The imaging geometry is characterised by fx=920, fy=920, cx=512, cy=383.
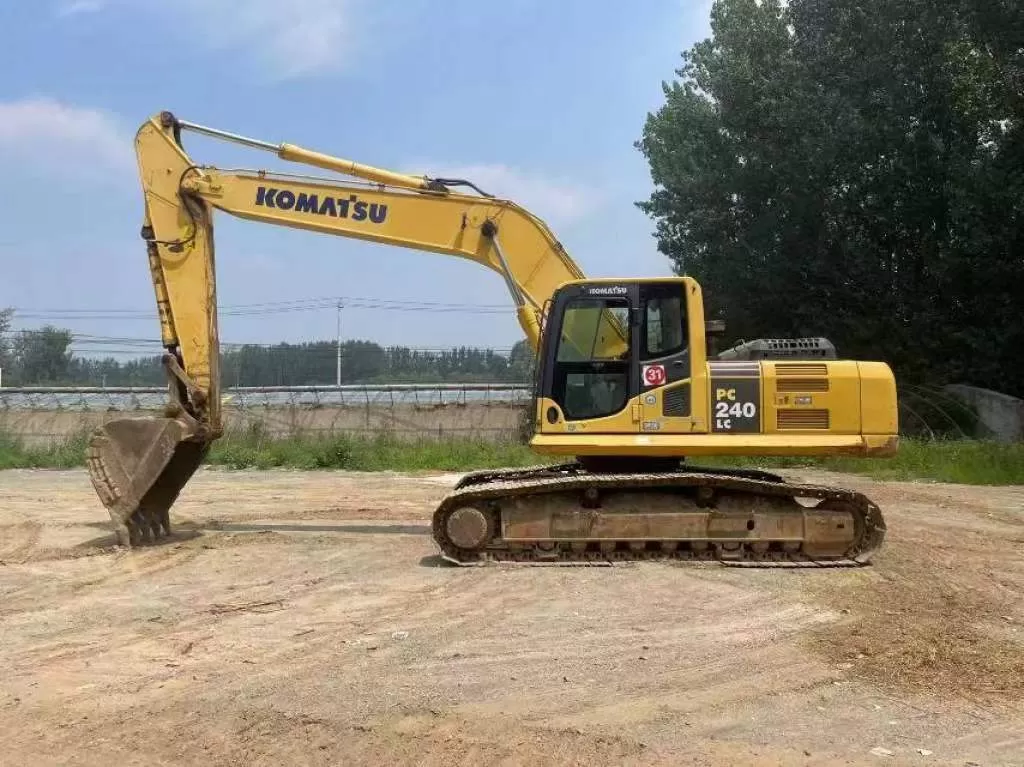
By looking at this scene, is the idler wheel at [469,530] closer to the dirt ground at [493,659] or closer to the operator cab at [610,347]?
the dirt ground at [493,659]

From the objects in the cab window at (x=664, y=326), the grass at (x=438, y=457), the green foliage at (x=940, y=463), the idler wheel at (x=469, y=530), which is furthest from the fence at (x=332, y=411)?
the cab window at (x=664, y=326)

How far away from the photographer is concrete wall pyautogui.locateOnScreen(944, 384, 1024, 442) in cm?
2245

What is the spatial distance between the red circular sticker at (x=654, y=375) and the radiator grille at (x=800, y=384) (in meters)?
1.03

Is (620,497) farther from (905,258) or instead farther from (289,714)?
(905,258)

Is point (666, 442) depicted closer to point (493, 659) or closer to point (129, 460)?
point (493, 659)

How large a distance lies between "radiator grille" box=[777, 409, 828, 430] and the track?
54cm

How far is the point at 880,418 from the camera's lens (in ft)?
26.9

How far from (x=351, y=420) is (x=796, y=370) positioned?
66.2 feet

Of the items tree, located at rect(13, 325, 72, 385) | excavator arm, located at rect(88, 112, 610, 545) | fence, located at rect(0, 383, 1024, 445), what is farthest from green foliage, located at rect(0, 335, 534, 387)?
excavator arm, located at rect(88, 112, 610, 545)

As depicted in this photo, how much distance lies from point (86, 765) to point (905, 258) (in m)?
26.9

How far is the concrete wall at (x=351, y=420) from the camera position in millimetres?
26391

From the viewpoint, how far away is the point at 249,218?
32.3ft

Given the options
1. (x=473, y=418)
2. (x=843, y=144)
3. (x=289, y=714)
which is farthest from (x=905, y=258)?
(x=289, y=714)

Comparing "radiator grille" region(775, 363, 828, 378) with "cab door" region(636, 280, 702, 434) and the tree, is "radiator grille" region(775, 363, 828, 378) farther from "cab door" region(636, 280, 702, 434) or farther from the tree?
the tree
